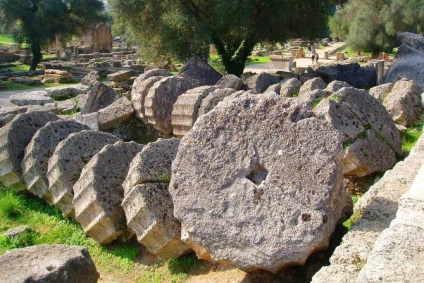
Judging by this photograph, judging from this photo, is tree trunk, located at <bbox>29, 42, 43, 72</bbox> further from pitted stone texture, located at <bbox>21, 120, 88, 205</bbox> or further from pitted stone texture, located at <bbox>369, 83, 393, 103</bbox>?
pitted stone texture, located at <bbox>21, 120, 88, 205</bbox>

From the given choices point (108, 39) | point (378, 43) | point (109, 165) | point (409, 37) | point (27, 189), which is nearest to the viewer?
point (109, 165)

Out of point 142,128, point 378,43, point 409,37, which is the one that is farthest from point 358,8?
point 142,128

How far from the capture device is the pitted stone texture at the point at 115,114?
8.53 meters

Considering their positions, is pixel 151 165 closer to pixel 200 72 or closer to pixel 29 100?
pixel 200 72

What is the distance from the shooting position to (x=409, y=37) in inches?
554

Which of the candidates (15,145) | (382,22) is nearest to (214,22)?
(15,145)

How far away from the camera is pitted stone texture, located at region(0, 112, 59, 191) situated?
269 inches

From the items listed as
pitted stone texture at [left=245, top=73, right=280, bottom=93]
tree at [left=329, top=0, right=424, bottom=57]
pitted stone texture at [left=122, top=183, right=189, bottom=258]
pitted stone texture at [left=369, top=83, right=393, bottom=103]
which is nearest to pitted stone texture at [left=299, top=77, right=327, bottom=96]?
pitted stone texture at [left=369, top=83, right=393, bottom=103]

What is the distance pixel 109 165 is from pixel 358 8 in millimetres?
30293

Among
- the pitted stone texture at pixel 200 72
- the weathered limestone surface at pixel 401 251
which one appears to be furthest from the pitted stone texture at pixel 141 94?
the weathered limestone surface at pixel 401 251

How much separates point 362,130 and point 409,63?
25.3ft

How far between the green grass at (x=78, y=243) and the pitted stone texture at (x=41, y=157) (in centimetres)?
27

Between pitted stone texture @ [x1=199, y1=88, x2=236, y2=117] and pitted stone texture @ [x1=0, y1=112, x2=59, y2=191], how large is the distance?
7.61 feet

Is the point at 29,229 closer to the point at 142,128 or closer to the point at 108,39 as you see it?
the point at 142,128
